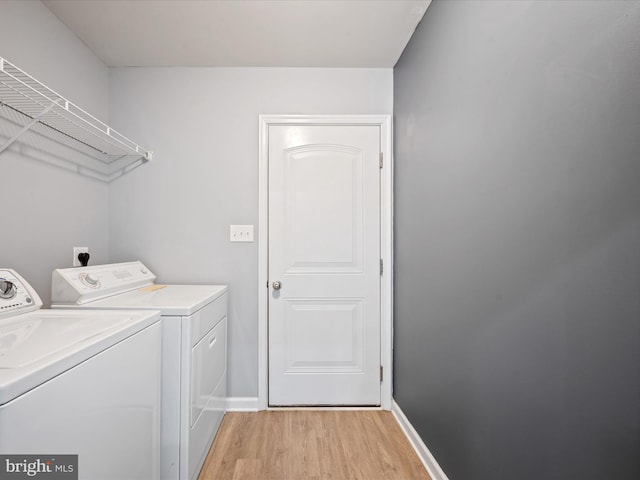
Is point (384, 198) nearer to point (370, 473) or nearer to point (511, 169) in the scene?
point (511, 169)

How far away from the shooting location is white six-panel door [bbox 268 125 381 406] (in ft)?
7.07

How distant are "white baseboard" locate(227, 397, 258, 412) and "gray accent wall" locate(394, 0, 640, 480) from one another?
1151mm

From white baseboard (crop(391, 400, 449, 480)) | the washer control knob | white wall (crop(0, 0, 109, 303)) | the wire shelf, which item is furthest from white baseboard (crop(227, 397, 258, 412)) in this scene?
the wire shelf

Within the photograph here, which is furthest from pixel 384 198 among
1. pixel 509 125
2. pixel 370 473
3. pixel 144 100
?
pixel 144 100

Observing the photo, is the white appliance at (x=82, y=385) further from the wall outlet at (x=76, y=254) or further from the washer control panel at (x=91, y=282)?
the wall outlet at (x=76, y=254)

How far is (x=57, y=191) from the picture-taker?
5.54 ft

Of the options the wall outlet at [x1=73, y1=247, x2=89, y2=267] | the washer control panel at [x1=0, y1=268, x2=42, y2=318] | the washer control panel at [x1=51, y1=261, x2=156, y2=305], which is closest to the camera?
the washer control panel at [x1=0, y1=268, x2=42, y2=318]

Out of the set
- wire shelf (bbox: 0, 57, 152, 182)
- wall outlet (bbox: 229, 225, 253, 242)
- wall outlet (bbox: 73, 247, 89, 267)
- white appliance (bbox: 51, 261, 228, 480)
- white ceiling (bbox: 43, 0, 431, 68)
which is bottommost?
white appliance (bbox: 51, 261, 228, 480)

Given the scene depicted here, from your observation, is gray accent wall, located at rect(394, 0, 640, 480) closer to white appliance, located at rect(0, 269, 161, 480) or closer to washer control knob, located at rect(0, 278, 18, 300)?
white appliance, located at rect(0, 269, 161, 480)

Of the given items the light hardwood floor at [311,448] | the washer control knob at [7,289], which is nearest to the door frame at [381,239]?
the light hardwood floor at [311,448]

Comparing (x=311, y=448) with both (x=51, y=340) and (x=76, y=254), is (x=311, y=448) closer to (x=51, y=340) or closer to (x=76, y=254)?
(x=51, y=340)

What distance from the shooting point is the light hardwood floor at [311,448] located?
60.8 inches

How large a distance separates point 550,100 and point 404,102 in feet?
4.13

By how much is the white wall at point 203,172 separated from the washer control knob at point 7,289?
0.92 metres
